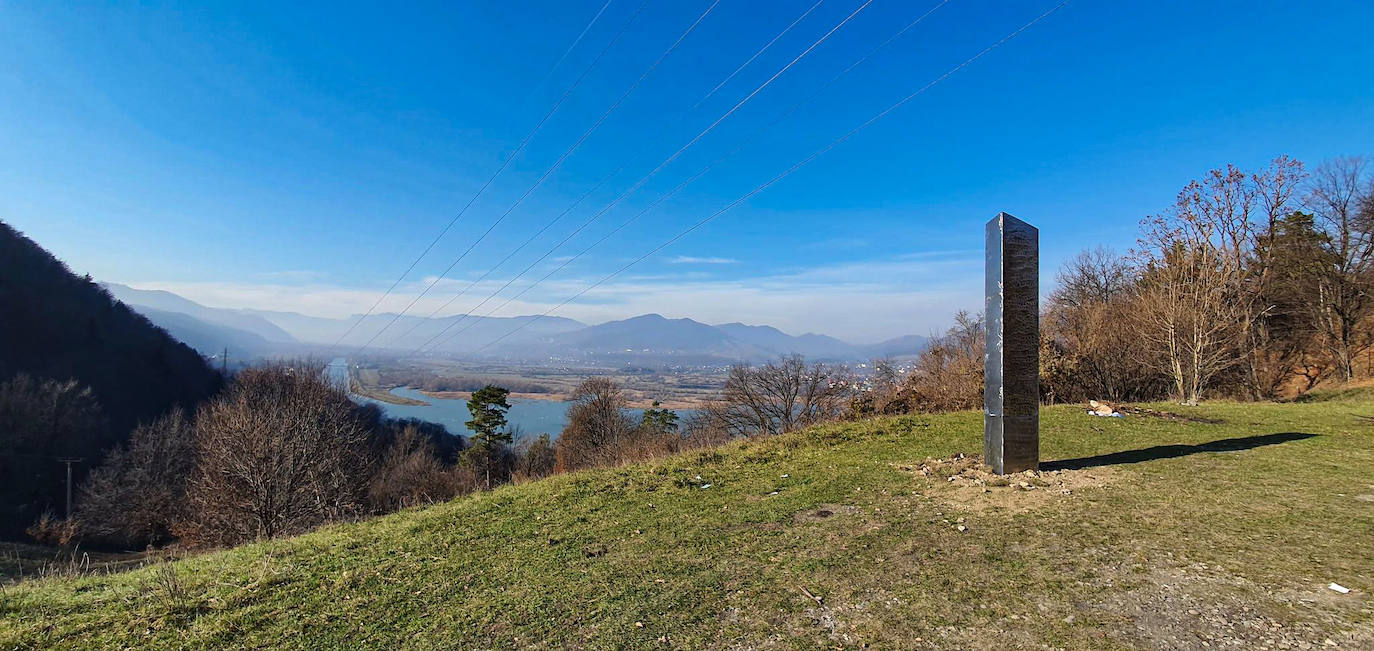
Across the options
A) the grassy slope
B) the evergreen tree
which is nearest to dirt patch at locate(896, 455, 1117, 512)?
the grassy slope

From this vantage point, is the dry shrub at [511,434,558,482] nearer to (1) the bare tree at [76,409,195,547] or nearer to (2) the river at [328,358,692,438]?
(2) the river at [328,358,692,438]

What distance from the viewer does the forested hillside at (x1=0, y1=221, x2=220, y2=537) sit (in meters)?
32.1

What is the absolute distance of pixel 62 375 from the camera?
43.7 meters

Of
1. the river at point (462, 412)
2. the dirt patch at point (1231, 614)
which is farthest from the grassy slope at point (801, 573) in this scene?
the river at point (462, 412)

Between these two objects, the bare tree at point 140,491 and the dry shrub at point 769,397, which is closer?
the bare tree at point 140,491

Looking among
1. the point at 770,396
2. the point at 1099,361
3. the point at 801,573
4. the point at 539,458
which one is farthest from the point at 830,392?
the point at 801,573

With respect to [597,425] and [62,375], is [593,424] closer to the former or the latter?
[597,425]

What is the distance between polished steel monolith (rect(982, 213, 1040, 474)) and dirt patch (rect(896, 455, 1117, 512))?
0.29 m

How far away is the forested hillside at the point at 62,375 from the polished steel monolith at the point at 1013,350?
139 ft

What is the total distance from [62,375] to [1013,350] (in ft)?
215

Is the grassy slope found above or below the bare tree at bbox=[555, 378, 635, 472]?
above

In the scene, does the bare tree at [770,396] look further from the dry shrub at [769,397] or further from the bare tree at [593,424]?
the bare tree at [593,424]

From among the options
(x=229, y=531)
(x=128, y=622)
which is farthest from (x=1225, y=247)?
(x=229, y=531)

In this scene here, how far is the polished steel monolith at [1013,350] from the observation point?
7.32 m
